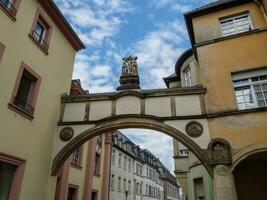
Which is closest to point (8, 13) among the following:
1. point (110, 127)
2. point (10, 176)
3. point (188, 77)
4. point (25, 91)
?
point (25, 91)

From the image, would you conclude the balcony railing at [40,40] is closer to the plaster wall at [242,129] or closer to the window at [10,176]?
the window at [10,176]

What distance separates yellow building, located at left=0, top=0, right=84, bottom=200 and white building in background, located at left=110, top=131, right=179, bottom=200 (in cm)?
1395

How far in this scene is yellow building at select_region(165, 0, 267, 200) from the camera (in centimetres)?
864

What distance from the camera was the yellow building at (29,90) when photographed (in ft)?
26.1

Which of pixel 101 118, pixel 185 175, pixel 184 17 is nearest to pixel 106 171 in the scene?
pixel 185 175

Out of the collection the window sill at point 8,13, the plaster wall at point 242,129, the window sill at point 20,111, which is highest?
→ the window sill at point 8,13

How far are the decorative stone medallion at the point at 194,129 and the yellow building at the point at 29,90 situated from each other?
551 centimetres

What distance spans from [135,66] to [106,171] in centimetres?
1135

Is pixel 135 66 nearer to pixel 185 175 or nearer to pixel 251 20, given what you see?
pixel 251 20

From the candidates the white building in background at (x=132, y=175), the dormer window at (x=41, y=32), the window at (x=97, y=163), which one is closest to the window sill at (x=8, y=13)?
the dormer window at (x=41, y=32)

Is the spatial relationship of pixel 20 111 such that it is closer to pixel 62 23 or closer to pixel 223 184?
pixel 62 23

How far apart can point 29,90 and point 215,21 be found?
8.45 m

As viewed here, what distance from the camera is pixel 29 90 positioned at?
9516 mm

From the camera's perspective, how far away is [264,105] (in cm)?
923
